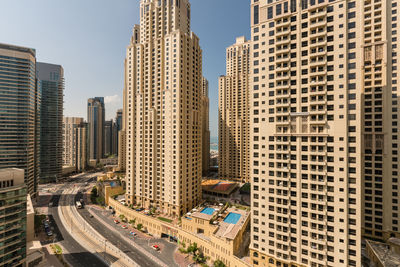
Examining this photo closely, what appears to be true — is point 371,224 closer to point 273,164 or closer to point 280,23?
point 273,164

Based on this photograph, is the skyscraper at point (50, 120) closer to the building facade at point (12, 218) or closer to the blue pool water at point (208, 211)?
the building facade at point (12, 218)

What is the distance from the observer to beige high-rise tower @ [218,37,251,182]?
457ft

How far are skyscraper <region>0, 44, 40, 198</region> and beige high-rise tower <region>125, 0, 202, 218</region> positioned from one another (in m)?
69.7

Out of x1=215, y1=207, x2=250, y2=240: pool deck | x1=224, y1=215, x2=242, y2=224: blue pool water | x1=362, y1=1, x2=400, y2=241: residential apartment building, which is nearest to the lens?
x1=215, y1=207, x2=250, y2=240: pool deck

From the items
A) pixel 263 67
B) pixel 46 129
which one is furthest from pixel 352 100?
pixel 46 129

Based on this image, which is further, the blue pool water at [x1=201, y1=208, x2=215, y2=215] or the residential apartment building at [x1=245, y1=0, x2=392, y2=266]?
the blue pool water at [x1=201, y1=208, x2=215, y2=215]

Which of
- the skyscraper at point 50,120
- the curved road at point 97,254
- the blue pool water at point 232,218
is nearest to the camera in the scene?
the curved road at point 97,254

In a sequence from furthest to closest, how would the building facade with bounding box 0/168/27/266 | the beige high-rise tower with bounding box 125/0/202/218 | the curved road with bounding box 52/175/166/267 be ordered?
the beige high-rise tower with bounding box 125/0/202/218 → the curved road with bounding box 52/175/166/267 → the building facade with bounding box 0/168/27/266

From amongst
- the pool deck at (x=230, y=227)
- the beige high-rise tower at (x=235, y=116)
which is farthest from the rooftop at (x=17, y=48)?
the pool deck at (x=230, y=227)

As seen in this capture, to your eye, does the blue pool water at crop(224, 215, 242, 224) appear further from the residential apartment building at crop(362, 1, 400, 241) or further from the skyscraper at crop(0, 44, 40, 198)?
the skyscraper at crop(0, 44, 40, 198)

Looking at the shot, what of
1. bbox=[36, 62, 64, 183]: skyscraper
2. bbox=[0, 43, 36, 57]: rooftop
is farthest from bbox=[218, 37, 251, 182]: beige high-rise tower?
bbox=[36, 62, 64, 183]: skyscraper

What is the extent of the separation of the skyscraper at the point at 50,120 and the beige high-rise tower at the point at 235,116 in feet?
503

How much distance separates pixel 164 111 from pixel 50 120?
142507 mm

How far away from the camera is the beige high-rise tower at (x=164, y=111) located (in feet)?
276
